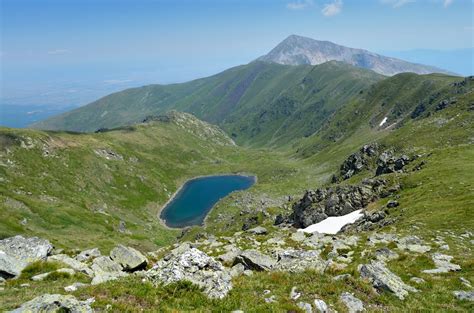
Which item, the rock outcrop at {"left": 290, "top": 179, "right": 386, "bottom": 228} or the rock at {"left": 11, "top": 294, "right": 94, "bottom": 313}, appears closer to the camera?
the rock at {"left": 11, "top": 294, "right": 94, "bottom": 313}

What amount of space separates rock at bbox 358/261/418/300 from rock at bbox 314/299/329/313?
4.48 m

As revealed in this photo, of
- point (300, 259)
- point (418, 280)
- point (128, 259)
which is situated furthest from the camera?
point (128, 259)

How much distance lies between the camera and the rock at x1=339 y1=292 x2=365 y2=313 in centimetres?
1778

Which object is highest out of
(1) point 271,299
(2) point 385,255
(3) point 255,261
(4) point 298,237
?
(1) point 271,299

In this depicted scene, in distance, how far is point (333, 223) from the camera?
76062 millimetres

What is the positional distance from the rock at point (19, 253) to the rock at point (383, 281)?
76.2 feet

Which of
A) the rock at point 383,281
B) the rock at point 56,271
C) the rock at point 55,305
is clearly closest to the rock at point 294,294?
the rock at point 383,281

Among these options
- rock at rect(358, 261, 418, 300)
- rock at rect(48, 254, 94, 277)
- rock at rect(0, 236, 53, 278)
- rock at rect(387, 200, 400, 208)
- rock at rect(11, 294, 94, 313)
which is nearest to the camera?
rock at rect(11, 294, 94, 313)

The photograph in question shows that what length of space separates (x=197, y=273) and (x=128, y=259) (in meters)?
9.63

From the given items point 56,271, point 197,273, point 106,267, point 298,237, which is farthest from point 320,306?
point 298,237

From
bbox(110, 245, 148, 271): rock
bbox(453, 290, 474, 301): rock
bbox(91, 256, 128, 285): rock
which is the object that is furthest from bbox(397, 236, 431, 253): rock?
bbox(91, 256, 128, 285): rock

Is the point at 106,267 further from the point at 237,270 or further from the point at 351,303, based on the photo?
the point at 351,303

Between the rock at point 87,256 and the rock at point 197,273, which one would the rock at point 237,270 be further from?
the rock at point 87,256

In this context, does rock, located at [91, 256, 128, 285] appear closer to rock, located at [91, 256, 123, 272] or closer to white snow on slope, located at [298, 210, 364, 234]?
rock, located at [91, 256, 123, 272]
